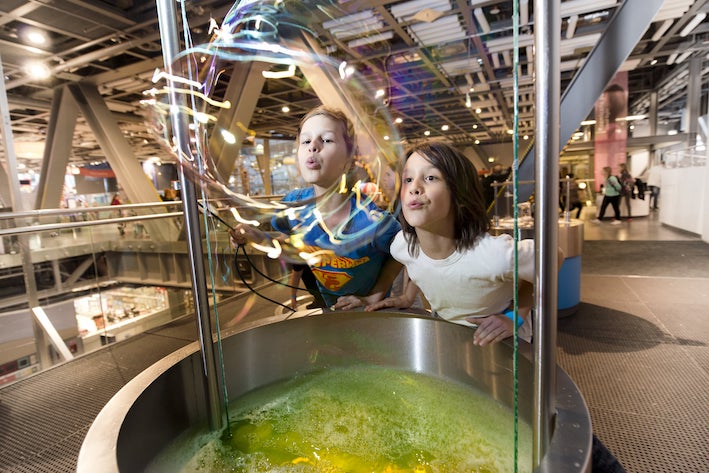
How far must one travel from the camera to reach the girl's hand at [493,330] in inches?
28.0

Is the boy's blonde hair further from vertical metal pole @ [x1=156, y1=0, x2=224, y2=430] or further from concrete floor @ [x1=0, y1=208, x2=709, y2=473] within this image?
concrete floor @ [x1=0, y1=208, x2=709, y2=473]

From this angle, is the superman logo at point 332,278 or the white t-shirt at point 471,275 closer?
the white t-shirt at point 471,275

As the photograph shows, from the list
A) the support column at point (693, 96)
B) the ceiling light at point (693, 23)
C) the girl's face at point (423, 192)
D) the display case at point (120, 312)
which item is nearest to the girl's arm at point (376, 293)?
the girl's face at point (423, 192)

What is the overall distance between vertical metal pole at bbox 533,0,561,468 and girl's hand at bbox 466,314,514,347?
0.78ft

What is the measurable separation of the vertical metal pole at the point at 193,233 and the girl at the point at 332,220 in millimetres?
89

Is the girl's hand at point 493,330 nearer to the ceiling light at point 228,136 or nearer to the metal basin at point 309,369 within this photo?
the metal basin at point 309,369

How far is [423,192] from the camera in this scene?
650 mm

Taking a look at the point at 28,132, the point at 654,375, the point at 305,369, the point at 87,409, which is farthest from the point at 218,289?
the point at 28,132

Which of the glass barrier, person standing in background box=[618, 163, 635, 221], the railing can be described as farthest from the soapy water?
person standing in background box=[618, 163, 635, 221]

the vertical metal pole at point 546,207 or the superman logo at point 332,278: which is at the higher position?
the vertical metal pole at point 546,207

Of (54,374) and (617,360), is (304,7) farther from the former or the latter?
(54,374)

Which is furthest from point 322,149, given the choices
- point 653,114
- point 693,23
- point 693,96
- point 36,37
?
point 653,114

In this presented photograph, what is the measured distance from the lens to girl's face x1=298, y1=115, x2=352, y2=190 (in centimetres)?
66

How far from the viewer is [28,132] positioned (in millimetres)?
10773
